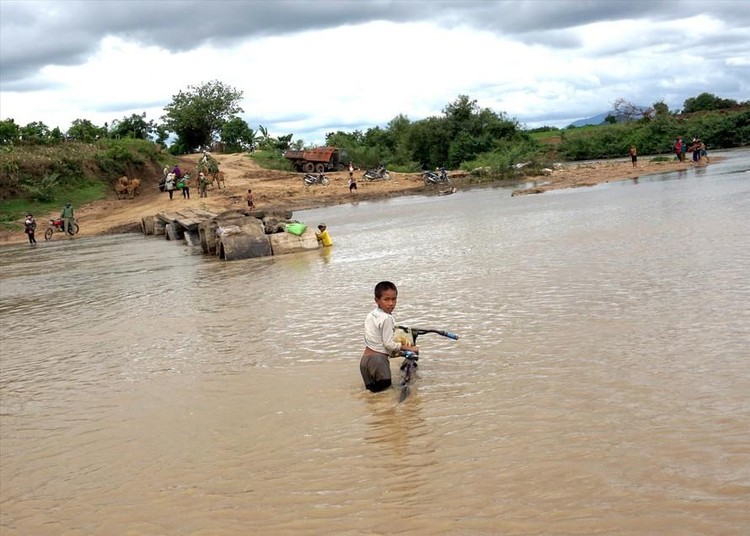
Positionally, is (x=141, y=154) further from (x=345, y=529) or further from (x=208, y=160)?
(x=345, y=529)

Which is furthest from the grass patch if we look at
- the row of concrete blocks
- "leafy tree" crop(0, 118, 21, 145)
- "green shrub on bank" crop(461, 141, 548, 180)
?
"green shrub on bank" crop(461, 141, 548, 180)

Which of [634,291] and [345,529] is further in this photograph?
[634,291]

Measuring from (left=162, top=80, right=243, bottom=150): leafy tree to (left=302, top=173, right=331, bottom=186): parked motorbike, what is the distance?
20.2 m

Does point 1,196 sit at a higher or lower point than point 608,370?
higher

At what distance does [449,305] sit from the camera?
394 inches

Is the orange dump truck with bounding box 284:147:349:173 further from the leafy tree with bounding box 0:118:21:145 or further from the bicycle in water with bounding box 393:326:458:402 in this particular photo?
the bicycle in water with bounding box 393:326:458:402

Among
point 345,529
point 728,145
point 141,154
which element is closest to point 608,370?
point 345,529

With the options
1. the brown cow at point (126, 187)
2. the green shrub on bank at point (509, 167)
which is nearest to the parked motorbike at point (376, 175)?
the green shrub on bank at point (509, 167)

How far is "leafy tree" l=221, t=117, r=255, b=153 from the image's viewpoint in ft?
190

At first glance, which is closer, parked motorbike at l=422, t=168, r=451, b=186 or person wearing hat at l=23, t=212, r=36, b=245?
person wearing hat at l=23, t=212, r=36, b=245

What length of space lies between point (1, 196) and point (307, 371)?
1240 inches

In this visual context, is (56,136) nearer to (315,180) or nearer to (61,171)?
(61,171)

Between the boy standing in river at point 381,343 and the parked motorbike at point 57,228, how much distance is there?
87.6 feet

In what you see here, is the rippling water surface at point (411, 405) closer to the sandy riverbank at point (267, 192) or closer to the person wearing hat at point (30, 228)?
the person wearing hat at point (30, 228)
